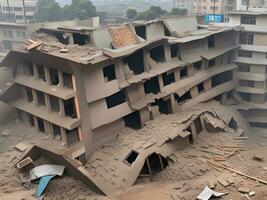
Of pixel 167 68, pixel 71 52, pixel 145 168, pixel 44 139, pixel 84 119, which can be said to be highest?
pixel 71 52

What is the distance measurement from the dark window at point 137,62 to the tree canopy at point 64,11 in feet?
179

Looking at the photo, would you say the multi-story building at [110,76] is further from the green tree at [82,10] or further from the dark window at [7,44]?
the green tree at [82,10]

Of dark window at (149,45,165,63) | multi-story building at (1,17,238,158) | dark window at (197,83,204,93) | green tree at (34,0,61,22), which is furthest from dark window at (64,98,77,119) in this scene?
green tree at (34,0,61,22)

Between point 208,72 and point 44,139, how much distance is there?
22.1 m

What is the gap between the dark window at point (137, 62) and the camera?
3884 centimetres

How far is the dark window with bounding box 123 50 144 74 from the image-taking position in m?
38.8

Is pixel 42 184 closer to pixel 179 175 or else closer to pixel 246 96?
pixel 179 175

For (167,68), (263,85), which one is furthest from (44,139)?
(263,85)

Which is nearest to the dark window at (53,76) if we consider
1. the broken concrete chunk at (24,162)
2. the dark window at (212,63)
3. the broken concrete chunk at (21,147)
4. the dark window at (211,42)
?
the broken concrete chunk at (21,147)

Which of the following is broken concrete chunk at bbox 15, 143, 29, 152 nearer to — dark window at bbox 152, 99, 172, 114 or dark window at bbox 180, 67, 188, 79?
dark window at bbox 152, 99, 172, 114

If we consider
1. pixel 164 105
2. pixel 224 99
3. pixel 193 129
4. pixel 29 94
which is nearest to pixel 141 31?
pixel 164 105

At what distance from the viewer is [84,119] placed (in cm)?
3356

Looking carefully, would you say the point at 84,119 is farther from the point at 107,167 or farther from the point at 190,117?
the point at 190,117

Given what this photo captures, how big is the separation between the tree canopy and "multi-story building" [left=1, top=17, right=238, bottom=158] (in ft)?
161
